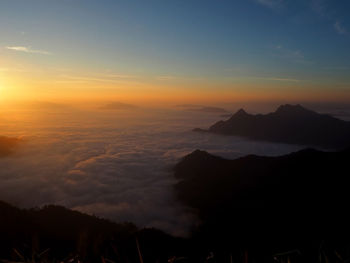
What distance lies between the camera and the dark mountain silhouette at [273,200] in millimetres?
53531

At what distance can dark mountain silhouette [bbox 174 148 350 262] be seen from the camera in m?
53.5

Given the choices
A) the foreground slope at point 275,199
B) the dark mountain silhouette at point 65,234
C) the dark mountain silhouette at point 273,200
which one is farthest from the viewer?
the foreground slope at point 275,199

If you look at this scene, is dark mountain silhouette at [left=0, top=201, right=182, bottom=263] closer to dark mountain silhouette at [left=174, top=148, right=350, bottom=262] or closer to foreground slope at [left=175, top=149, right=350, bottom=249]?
dark mountain silhouette at [left=174, top=148, right=350, bottom=262]

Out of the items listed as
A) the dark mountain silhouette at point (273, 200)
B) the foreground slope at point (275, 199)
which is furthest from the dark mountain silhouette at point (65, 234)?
the foreground slope at point (275, 199)

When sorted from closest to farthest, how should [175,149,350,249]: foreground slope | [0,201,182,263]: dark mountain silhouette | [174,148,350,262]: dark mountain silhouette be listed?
1. [0,201,182,263]: dark mountain silhouette
2. [174,148,350,262]: dark mountain silhouette
3. [175,149,350,249]: foreground slope

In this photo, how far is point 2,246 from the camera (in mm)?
34875

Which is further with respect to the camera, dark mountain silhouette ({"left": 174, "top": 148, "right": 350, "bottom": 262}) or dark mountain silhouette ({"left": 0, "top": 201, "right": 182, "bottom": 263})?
dark mountain silhouette ({"left": 174, "top": 148, "right": 350, "bottom": 262})

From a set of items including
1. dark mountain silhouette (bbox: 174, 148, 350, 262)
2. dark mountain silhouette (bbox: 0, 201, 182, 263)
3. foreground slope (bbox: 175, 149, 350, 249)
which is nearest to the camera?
dark mountain silhouette (bbox: 0, 201, 182, 263)

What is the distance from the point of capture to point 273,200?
71.9m

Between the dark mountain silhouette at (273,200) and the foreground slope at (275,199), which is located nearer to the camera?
the dark mountain silhouette at (273,200)

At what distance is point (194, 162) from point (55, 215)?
78363mm

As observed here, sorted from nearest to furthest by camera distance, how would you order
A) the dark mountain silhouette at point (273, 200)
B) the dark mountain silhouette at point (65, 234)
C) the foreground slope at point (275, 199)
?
the dark mountain silhouette at point (65, 234), the dark mountain silhouette at point (273, 200), the foreground slope at point (275, 199)

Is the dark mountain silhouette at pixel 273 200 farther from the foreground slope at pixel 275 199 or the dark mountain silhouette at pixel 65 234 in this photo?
the dark mountain silhouette at pixel 65 234

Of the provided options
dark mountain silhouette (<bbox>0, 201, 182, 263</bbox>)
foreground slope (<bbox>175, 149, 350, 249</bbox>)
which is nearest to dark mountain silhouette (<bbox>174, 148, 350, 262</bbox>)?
foreground slope (<bbox>175, 149, 350, 249</bbox>)
